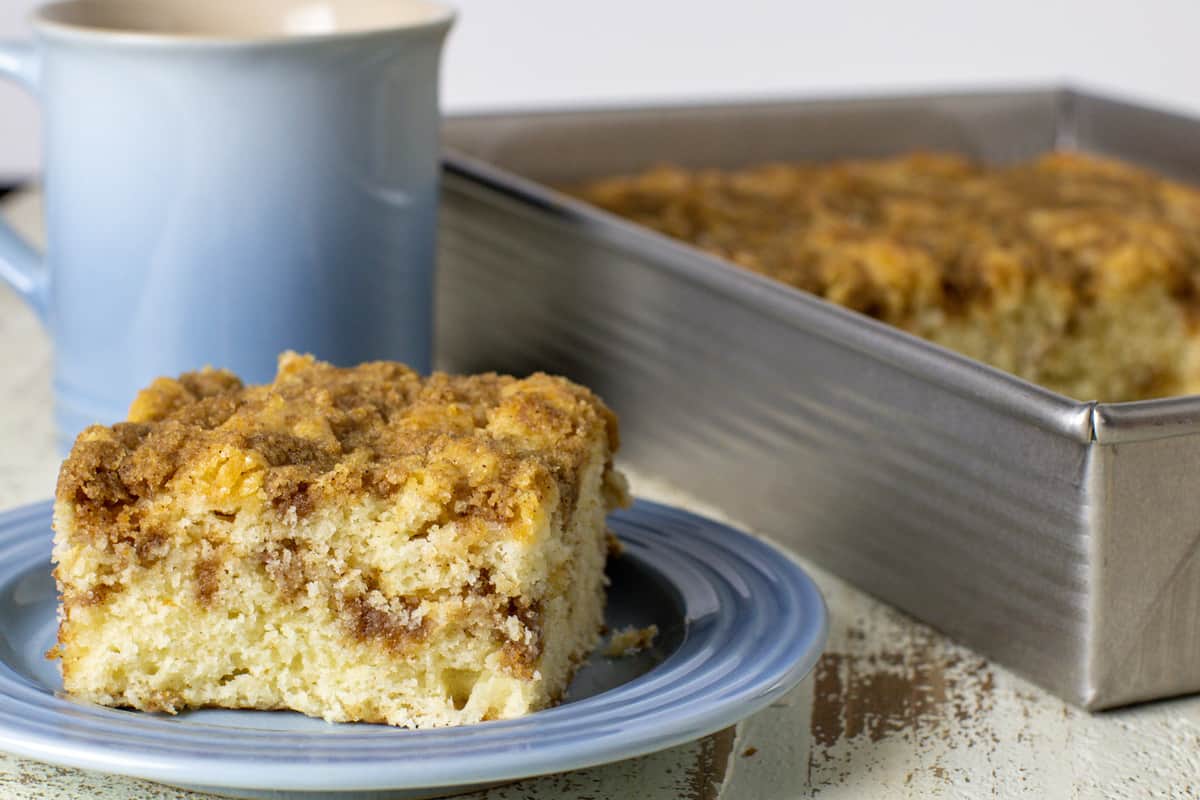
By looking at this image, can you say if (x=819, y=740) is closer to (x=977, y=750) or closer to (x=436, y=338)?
(x=977, y=750)

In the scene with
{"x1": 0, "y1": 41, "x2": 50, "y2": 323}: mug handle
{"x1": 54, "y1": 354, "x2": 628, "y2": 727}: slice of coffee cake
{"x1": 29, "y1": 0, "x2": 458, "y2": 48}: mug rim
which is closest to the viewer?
{"x1": 54, "y1": 354, "x2": 628, "y2": 727}: slice of coffee cake

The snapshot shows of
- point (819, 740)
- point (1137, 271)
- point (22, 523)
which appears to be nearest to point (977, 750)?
point (819, 740)

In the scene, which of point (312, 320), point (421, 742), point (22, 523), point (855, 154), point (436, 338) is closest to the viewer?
point (421, 742)

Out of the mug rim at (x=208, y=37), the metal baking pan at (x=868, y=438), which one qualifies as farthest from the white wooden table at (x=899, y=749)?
the mug rim at (x=208, y=37)

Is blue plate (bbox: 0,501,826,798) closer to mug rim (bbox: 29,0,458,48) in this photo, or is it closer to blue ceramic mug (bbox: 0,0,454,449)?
blue ceramic mug (bbox: 0,0,454,449)

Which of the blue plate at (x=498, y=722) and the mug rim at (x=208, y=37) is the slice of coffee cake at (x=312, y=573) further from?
the mug rim at (x=208, y=37)

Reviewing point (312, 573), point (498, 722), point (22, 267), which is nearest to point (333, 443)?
point (312, 573)

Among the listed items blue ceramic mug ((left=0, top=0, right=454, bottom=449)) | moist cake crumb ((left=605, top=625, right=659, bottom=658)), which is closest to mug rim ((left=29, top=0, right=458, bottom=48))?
blue ceramic mug ((left=0, top=0, right=454, bottom=449))
